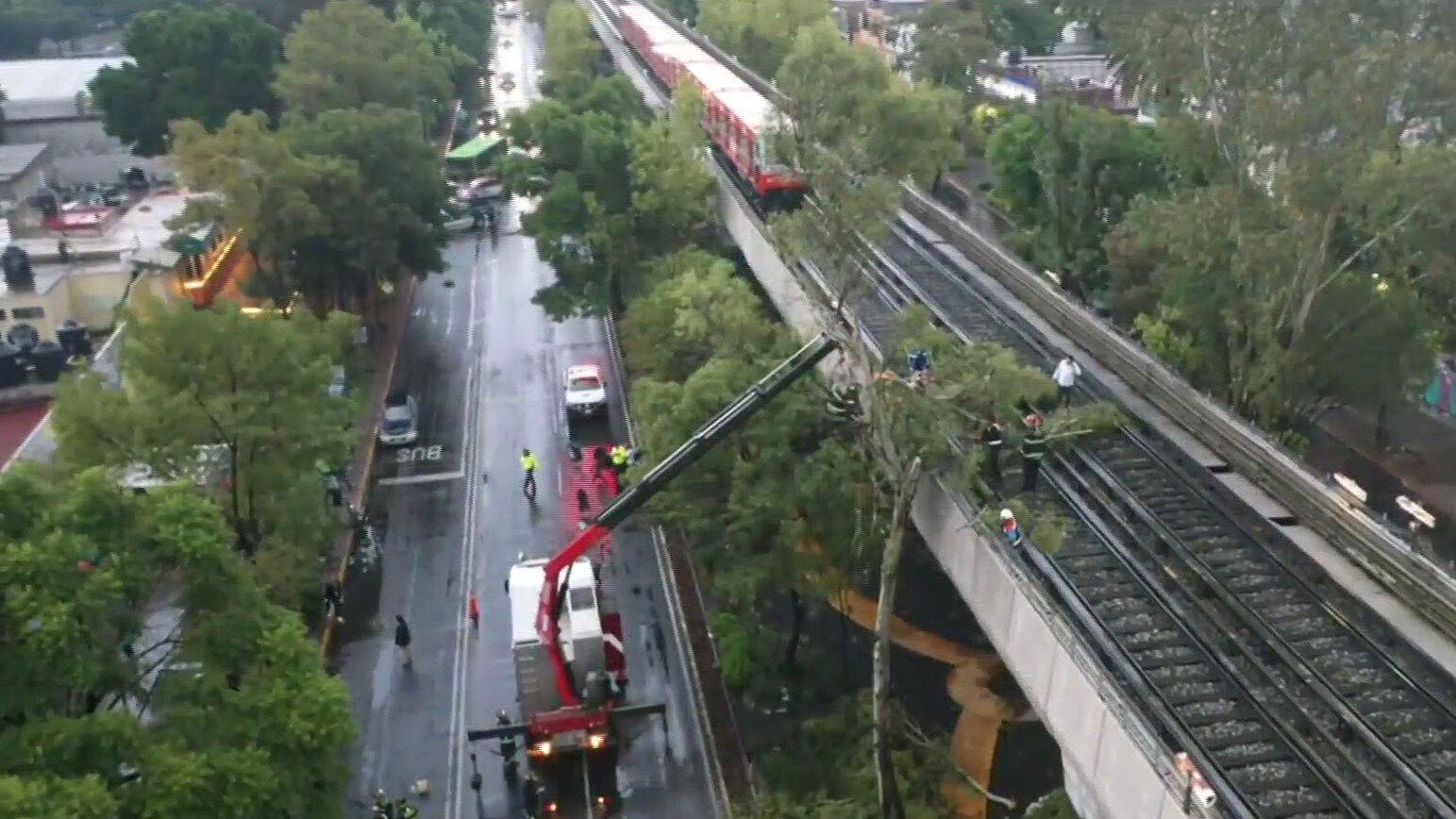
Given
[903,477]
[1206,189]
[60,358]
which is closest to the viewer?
[903,477]

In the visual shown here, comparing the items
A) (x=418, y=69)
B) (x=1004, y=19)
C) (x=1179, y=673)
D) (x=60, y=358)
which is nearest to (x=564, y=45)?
(x=418, y=69)

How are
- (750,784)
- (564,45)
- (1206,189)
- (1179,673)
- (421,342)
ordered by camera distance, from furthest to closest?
(564,45)
(421,342)
(1206,189)
(750,784)
(1179,673)

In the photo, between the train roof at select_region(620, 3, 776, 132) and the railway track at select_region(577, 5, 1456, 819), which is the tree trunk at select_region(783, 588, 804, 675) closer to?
the railway track at select_region(577, 5, 1456, 819)

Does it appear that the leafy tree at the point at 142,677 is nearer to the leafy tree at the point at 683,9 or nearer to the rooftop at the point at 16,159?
the rooftop at the point at 16,159

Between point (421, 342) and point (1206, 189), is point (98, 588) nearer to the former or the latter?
point (1206, 189)

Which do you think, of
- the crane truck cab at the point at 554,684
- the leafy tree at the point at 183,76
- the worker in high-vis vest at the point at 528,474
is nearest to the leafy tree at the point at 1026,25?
the leafy tree at the point at 183,76

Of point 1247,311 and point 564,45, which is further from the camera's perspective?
point 564,45

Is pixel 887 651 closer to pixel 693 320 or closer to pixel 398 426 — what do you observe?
pixel 693 320
